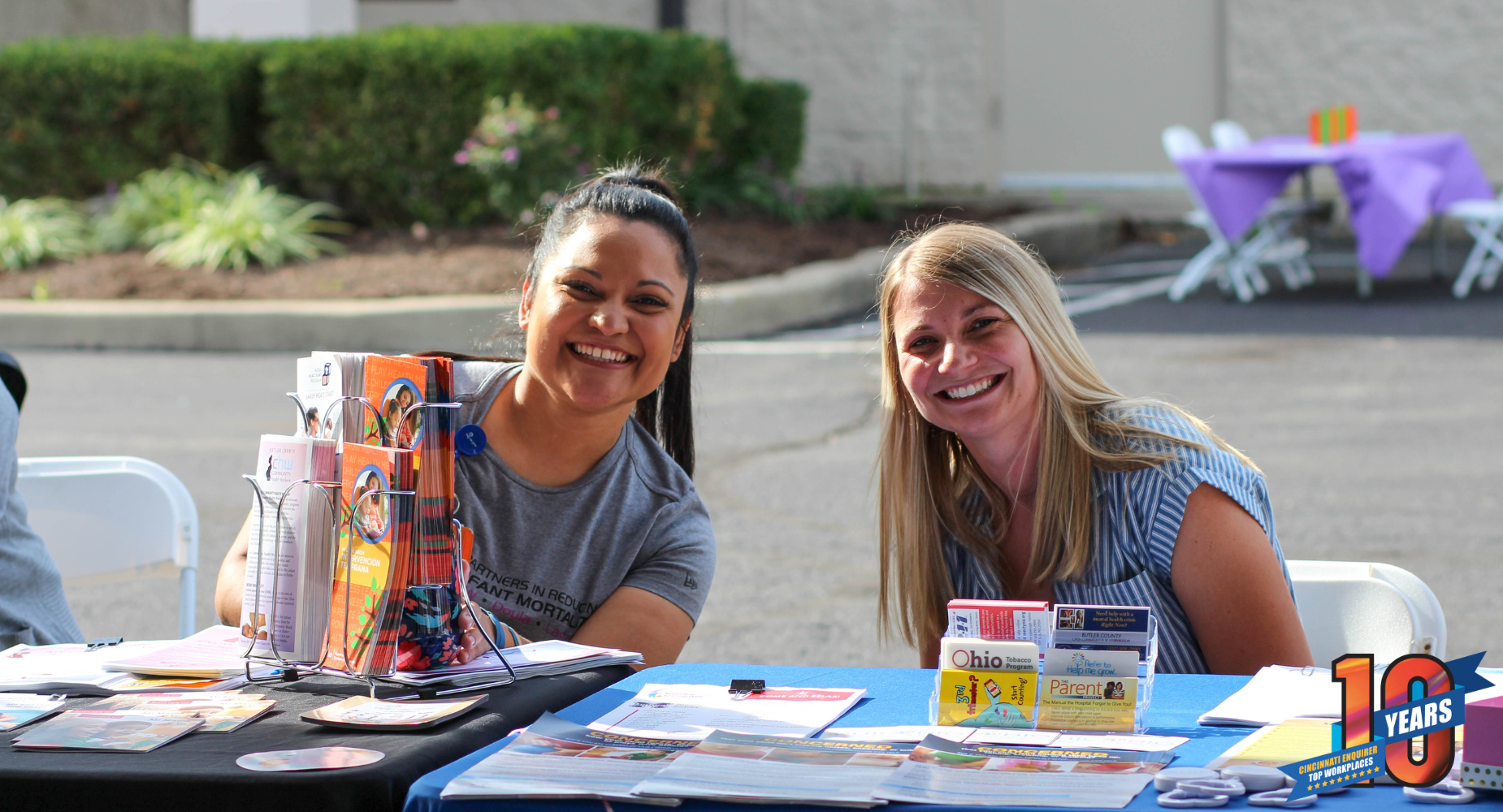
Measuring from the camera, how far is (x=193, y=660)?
7.66 feet

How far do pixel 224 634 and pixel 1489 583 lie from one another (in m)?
4.28

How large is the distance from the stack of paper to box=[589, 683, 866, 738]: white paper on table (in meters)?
0.13

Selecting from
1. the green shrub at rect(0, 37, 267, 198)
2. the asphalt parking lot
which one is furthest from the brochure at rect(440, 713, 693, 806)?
the green shrub at rect(0, 37, 267, 198)

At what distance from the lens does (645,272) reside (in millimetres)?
2744

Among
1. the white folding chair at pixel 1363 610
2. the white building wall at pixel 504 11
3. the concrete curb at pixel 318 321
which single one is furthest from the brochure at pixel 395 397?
the white building wall at pixel 504 11

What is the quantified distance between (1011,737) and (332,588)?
958mm

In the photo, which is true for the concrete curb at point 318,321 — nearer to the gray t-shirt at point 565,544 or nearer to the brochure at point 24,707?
the gray t-shirt at point 565,544

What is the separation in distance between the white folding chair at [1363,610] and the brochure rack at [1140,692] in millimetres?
770

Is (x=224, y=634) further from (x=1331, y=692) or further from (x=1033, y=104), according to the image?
(x=1033, y=104)

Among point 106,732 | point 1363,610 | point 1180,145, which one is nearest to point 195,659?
point 106,732

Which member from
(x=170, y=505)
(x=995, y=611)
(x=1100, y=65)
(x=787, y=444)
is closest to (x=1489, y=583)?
(x=787, y=444)

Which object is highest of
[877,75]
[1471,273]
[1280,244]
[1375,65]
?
[877,75]

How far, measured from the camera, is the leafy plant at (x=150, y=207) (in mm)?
12898

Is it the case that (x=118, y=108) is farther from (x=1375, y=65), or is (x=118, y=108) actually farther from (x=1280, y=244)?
(x=1375, y=65)
